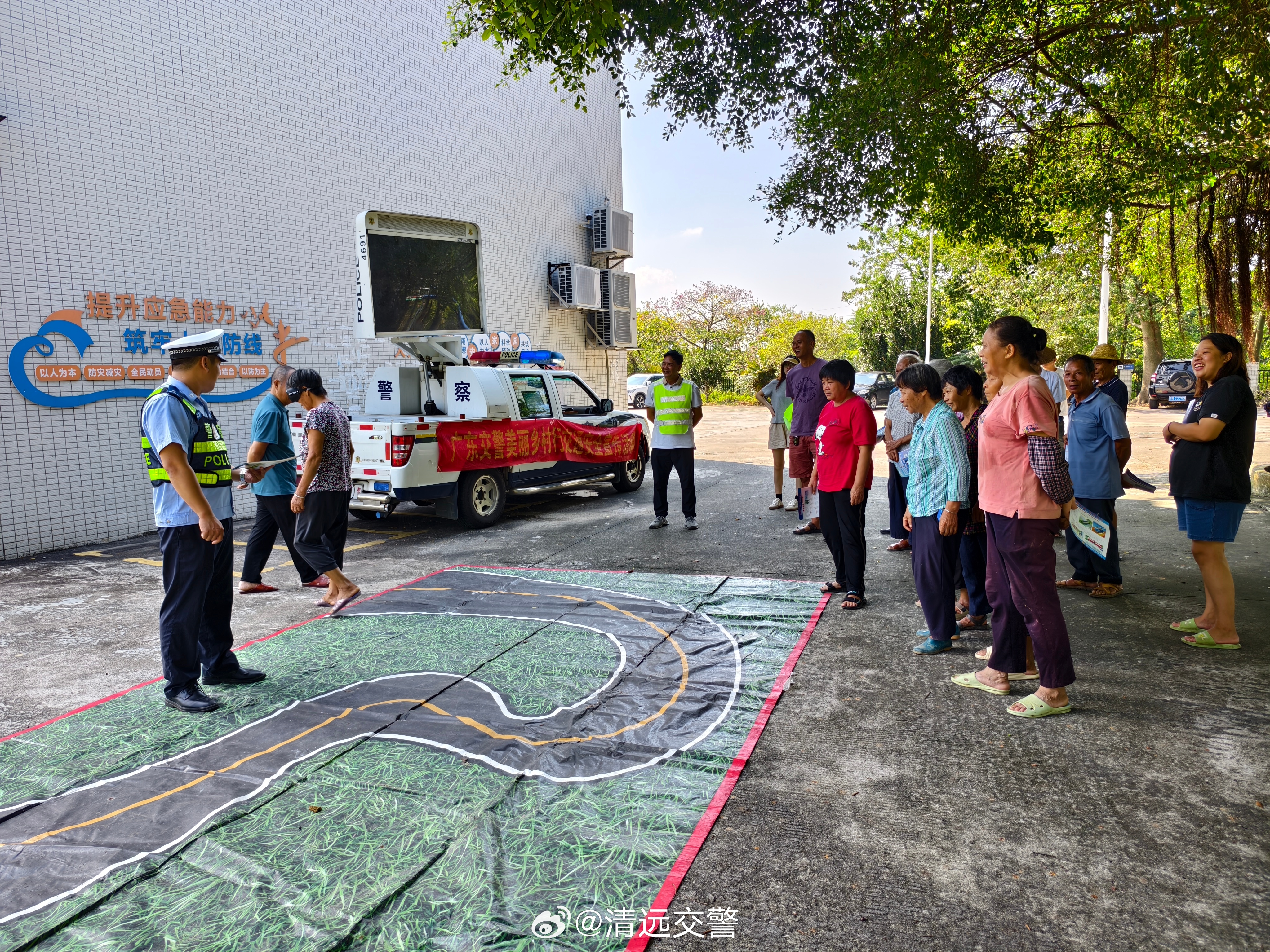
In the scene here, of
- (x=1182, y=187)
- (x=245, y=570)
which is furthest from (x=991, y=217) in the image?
(x=245, y=570)

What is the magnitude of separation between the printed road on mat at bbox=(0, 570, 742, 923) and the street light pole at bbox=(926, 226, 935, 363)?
1084 inches

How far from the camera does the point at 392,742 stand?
11.7 feet

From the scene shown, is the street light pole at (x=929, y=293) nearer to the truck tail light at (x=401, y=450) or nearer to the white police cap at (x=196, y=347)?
the truck tail light at (x=401, y=450)

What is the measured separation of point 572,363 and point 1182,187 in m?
9.90

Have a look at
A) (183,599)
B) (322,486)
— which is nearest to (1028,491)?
(183,599)

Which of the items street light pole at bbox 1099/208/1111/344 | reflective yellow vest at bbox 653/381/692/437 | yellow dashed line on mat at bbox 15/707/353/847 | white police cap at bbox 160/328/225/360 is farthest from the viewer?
street light pole at bbox 1099/208/1111/344

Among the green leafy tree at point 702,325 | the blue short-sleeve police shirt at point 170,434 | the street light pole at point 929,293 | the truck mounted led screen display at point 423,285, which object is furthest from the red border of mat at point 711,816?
the green leafy tree at point 702,325

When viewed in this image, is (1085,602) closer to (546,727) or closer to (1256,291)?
(546,727)

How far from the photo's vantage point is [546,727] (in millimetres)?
3709

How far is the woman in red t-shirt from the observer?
204 inches

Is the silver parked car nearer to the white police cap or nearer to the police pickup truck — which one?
the police pickup truck

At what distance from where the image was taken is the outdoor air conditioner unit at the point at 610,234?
15.0 m

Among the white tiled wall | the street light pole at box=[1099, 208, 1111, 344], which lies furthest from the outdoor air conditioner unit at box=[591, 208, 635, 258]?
the street light pole at box=[1099, 208, 1111, 344]

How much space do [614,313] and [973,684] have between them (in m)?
12.0
